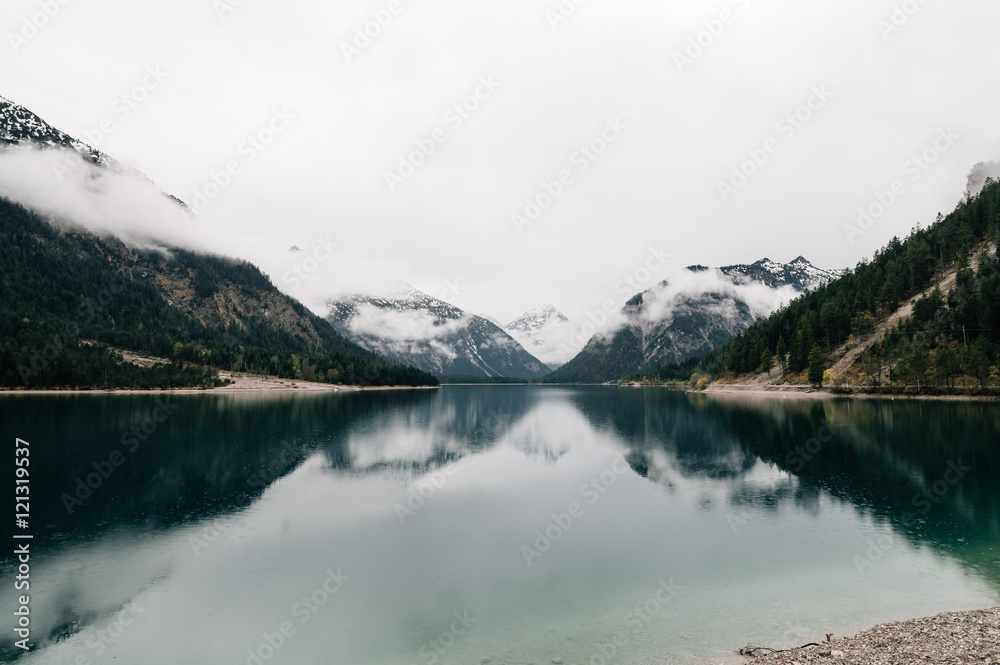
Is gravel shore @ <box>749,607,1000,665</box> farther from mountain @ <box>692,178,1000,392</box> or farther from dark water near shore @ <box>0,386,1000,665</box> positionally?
mountain @ <box>692,178,1000,392</box>

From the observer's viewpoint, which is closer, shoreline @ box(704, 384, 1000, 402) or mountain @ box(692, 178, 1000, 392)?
shoreline @ box(704, 384, 1000, 402)

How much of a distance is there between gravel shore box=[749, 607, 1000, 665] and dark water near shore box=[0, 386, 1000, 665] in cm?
136

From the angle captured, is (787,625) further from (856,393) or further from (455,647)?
(856,393)

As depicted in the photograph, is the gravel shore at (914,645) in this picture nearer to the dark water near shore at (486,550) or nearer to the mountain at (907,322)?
the dark water near shore at (486,550)

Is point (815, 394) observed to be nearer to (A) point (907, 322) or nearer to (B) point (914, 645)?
(A) point (907, 322)

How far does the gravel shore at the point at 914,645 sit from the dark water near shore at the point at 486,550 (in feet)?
4.47

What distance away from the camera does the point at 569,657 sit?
1477 cm

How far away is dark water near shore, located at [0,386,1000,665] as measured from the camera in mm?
16078

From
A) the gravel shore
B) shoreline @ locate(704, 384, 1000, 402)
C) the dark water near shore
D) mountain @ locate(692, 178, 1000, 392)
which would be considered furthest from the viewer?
mountain @ locate(692, 178, 1000, 392)

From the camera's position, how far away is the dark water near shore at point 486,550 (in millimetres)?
16078

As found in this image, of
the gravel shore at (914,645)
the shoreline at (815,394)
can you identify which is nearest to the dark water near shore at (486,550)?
the gravel shore at (914,645)

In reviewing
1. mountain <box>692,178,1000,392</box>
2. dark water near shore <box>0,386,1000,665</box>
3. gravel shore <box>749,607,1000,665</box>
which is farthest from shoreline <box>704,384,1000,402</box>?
gravel shore <box>749,607,1000,665</box>

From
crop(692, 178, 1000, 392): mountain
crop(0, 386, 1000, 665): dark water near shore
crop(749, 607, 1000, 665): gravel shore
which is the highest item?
crop(692, 178, 1000, 392): mountain

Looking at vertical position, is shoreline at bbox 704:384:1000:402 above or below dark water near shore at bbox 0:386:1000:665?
above
